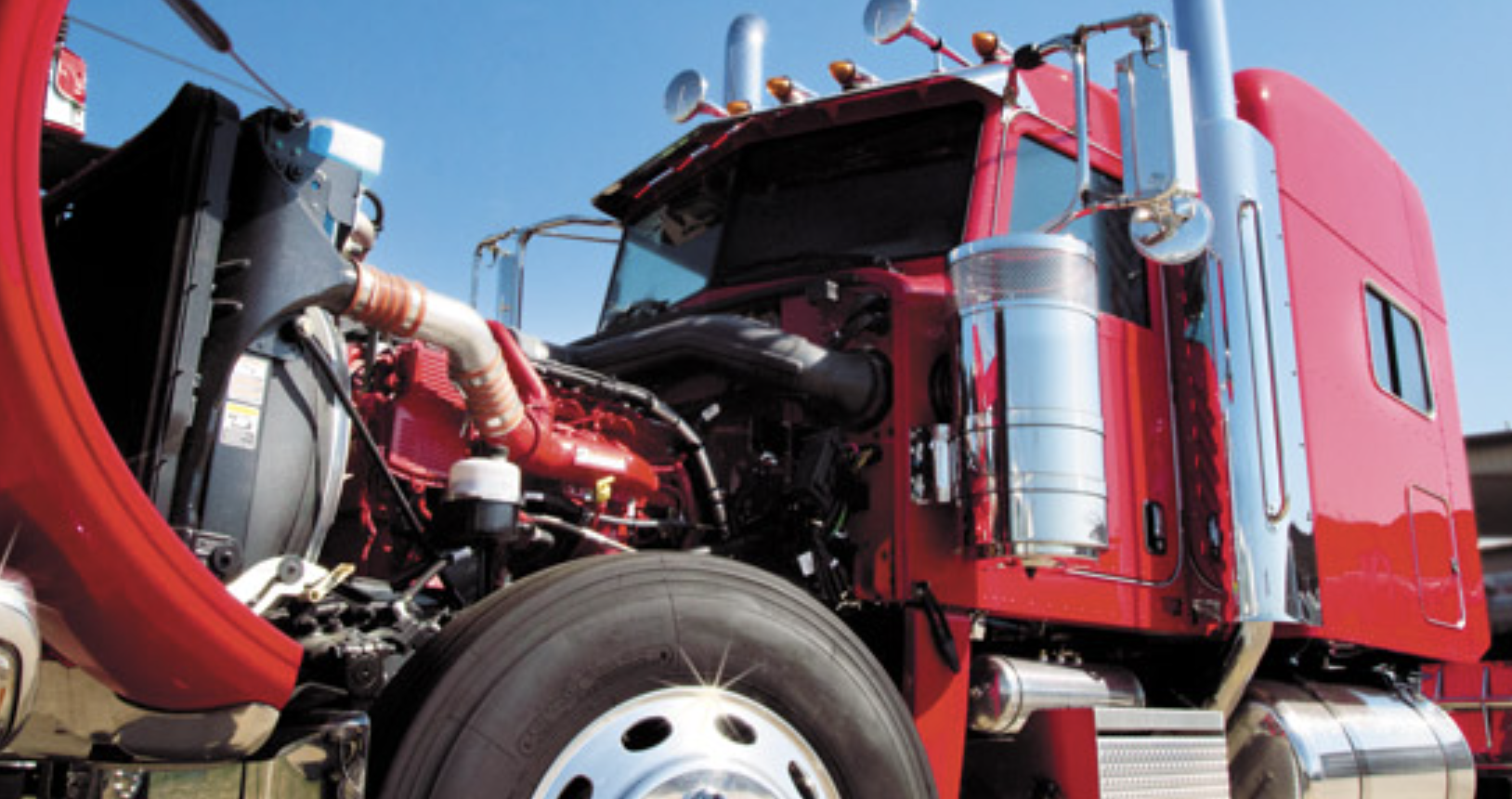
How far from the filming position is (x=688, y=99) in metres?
5.09

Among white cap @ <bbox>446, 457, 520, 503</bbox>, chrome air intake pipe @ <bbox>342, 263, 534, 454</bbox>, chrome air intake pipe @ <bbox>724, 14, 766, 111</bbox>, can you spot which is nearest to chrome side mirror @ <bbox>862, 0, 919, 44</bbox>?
chrome air intake pipe @ <bbox>724, 14, 766, 111</bbox>

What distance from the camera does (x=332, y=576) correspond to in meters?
2.36

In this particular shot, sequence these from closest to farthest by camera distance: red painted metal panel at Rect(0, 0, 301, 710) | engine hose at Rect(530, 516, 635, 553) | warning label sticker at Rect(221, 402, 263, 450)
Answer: red painted metal panel at Rect(0, 0, 301, 710) → warning label sticker at Rect(221, 402, 263, 450) → engine hose at Rect(530, 516, 635, 553)

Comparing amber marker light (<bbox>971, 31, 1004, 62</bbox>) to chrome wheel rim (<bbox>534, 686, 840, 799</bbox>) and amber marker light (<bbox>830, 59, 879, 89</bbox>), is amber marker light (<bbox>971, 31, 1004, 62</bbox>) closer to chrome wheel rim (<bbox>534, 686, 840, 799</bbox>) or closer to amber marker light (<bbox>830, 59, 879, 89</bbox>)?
amber marker light (<bbox>830, 59, 879, 89</bbox>)

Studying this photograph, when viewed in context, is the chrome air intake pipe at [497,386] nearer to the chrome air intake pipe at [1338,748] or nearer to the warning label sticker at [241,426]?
the warning label sticker at [241,426]

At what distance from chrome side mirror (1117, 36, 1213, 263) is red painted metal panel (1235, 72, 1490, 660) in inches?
61.8

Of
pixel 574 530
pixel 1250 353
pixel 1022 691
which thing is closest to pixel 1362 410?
pixel 1250 353

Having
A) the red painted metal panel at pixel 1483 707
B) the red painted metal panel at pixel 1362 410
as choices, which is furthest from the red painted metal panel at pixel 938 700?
the red painted metal panel at pixel 1483 707

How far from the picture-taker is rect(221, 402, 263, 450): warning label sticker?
2312 mm

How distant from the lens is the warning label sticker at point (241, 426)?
7.59 feet

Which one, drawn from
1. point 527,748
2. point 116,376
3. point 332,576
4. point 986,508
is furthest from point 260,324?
point 986,508

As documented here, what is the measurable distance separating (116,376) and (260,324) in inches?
9.8

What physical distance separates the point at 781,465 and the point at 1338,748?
7.49 feet

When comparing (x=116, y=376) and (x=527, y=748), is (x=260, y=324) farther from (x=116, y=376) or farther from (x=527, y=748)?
(x=527, y=748)
